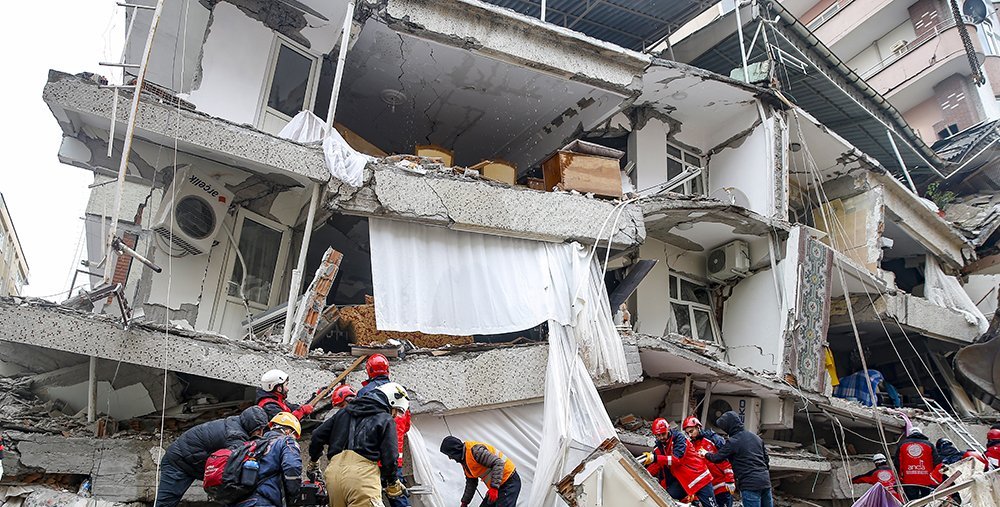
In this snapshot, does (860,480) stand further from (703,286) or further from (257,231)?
(257,231)

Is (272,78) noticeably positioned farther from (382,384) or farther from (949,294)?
(949,294)

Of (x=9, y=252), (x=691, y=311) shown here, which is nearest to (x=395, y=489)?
(x=691, y=311)

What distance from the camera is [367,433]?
17.7ft

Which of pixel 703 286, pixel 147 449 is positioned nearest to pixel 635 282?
pixel 703 286

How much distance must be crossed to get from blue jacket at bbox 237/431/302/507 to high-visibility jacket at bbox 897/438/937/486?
29.8ft

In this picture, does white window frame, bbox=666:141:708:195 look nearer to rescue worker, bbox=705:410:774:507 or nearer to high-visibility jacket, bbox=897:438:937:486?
high-visibility jacket, bbox=897:438:937:486

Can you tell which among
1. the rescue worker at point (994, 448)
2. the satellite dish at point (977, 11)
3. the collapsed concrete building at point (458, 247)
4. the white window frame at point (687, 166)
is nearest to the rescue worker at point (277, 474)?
the collapsed concrete building at point (458, 247)

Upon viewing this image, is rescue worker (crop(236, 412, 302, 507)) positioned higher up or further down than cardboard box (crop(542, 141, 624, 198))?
further down

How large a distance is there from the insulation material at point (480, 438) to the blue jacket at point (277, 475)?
2320mm

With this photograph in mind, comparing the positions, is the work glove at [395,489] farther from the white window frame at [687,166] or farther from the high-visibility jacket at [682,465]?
the white window frame at [687,166]

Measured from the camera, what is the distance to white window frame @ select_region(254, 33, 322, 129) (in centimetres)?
918

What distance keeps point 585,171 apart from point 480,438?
4803mm

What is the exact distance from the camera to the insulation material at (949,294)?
15305 millimetres

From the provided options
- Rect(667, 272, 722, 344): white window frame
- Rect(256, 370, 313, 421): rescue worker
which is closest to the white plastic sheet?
Rect(256, 370, 313, 421): rescue worker
